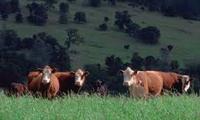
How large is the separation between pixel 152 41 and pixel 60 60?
36.5m

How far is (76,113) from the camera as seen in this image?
1249cm

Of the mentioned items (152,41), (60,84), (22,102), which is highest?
(22,102)

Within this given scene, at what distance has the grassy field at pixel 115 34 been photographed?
10994cm

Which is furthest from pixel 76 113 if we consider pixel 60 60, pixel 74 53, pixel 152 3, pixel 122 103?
pixel 152 3

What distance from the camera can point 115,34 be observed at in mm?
127312

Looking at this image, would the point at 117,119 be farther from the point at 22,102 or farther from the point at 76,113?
the point at 22,102

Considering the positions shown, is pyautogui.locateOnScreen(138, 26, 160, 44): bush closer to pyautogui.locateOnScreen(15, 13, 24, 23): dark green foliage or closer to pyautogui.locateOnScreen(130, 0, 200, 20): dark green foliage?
pyautogui.locateOnScreen(15, 13, 24, 23): dark green foliage

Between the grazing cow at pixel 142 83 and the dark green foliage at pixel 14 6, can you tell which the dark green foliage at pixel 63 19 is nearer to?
the dark green foliage at pixel 14 6

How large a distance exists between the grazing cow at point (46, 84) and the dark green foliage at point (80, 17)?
103838mm

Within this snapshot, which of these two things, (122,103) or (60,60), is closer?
(122,103)

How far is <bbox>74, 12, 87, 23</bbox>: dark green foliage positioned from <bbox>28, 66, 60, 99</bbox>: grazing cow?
341ft

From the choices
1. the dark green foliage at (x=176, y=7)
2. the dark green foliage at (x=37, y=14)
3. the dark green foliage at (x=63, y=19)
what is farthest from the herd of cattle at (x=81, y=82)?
the dark green foliage at (x=176, y=7)

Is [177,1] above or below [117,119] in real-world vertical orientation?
below

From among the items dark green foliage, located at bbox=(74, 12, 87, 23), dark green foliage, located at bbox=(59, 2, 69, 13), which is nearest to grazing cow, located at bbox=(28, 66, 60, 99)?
dark green foliage, located at bbox=(74, 12, 87, 23)
